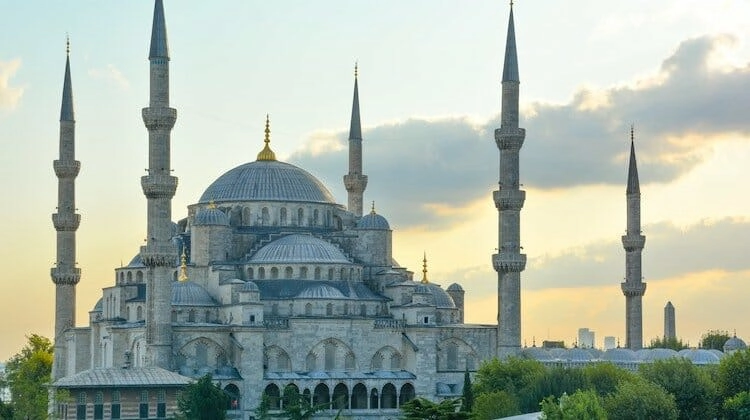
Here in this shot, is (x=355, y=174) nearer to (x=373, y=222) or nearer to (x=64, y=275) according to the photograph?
(x=373, y=222)

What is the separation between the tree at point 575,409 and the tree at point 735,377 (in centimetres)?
829

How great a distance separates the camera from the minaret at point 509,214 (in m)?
60.9

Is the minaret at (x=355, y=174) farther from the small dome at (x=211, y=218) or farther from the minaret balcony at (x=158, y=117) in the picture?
the minaret balcony at (x=158, y=117)

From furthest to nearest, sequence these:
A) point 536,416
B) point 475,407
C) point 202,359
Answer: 1. point 202,359
2. point 475,407
3. point 536,416

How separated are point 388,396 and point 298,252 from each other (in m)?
6.48

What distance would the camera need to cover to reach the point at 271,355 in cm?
5916

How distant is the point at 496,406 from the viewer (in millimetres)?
49594

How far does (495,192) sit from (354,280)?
6.34 m

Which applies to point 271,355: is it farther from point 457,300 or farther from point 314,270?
point 457,300

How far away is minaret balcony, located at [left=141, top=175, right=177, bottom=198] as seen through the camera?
57344 millimetres

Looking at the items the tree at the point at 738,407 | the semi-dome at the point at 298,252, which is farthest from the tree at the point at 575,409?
the semi-dome at the point at 298,252

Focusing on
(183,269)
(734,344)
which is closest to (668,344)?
(734,344)

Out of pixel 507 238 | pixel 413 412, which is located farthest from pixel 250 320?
pixel 413 412

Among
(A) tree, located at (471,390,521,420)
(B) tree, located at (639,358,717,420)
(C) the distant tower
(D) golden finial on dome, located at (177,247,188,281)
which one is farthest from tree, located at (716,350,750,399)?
(C) the distant tower
